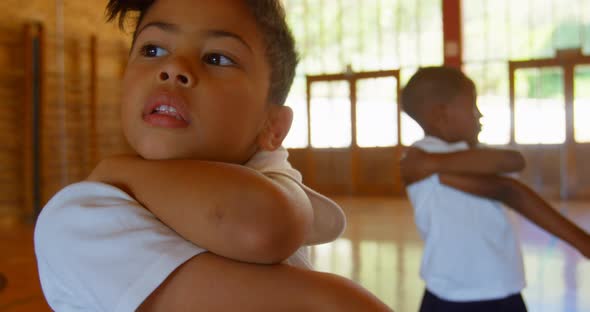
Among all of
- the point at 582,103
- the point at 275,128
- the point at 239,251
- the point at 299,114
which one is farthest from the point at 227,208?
the point at 299,114

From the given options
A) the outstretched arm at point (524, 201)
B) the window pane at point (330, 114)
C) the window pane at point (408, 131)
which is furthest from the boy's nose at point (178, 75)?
the window pane at point (330, 114)

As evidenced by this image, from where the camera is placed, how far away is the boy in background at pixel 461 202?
1.49 m

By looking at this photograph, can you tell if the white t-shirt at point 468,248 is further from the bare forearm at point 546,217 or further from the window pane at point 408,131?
the window pane at point 408,131

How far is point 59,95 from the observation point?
734 centimetres

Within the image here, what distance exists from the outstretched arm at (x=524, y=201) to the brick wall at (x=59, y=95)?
220 inches

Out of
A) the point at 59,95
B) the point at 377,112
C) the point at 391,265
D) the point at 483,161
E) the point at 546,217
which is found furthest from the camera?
the point at 377,112

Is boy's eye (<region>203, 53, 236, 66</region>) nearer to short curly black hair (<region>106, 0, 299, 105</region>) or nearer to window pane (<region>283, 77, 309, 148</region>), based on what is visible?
short curly black hair (<region>106, 0, 299, 105</region>)

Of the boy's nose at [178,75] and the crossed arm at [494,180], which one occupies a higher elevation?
the boy's nose at [178,75]

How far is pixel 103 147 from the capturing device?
802 centimetres

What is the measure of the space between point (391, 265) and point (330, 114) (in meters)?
5.88

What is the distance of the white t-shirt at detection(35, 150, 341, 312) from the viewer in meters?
0.46

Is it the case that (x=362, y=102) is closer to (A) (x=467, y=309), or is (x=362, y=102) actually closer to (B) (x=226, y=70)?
(A) (x=467, y=309)

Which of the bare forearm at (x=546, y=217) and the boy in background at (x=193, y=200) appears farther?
the bare forearm at (x=546, y=217)

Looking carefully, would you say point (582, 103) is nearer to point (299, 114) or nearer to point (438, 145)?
point (299, 114)
